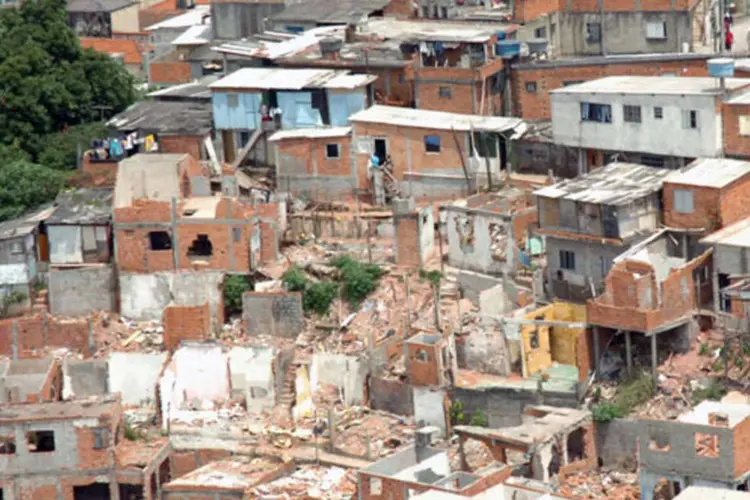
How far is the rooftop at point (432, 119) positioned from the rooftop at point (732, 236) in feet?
33.3

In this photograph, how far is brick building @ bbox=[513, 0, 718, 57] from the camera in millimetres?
77000

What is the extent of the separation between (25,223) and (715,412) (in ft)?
78.3

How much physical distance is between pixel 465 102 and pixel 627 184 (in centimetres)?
994

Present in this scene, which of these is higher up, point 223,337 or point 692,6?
point 692,6

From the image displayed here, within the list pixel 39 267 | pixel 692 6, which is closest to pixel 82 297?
pixel 39 267

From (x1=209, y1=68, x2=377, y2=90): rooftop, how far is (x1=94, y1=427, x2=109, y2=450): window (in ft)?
50.1

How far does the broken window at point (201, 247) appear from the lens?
231 ft

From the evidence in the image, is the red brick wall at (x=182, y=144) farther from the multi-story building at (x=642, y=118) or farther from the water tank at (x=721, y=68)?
the water tank at (x=721, y=68)

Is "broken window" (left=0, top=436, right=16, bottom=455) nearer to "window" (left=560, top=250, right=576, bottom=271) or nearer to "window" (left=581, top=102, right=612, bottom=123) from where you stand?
"window" (left=560, top=250, right=576, bottom=271)

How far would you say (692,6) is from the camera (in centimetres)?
7700

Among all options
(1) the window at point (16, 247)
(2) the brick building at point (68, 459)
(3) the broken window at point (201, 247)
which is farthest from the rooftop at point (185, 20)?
(2) the brick building at point (68, 459)

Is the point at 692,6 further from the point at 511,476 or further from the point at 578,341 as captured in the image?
the point at 511,476

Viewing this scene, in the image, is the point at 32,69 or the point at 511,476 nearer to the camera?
the point at 511,476

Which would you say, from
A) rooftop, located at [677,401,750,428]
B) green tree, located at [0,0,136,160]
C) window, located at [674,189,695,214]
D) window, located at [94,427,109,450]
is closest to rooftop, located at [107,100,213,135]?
green tree, located at [0,0,136,160]
